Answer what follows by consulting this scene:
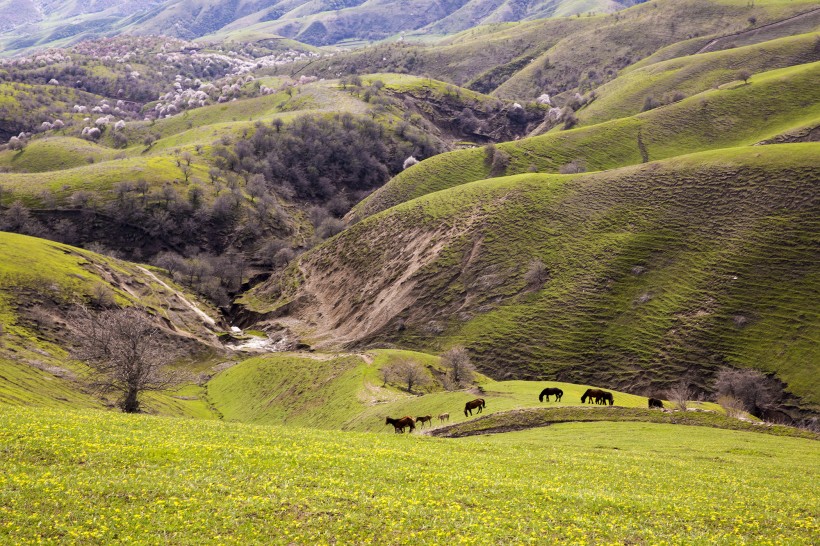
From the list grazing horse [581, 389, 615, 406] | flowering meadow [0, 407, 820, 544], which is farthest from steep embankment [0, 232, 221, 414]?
grazing horse [581, 389, 615, 406]

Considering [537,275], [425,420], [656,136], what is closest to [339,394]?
[425,420]

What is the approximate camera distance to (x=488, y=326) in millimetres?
88188

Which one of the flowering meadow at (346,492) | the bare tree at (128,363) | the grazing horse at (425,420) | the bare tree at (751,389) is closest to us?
the flowering meadow at (346,492)

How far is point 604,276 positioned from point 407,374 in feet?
133

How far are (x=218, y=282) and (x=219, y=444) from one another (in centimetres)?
11239

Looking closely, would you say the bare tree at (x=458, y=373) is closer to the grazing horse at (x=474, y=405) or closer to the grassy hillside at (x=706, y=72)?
the grazing horse at (x=474, y=405)

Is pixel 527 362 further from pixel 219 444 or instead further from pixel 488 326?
pixel 219 444

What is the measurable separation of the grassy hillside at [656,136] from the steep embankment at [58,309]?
58920 mm

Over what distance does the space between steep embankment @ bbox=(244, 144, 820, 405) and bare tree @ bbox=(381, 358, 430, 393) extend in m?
16.8

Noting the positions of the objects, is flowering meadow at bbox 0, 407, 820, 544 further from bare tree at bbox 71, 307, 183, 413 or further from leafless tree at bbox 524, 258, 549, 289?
leafless tree at bbox 524, 258, 549, 289

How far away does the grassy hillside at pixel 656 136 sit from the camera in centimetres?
13900

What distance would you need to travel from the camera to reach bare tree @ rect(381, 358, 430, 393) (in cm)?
6475

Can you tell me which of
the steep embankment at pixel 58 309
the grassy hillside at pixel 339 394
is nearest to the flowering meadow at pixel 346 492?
the grassy hillside at pixel 339 394

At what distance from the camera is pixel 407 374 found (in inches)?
2562
